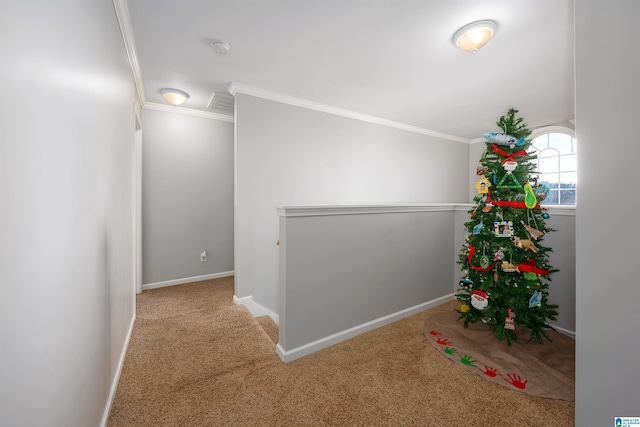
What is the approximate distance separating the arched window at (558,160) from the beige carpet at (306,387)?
4098mm

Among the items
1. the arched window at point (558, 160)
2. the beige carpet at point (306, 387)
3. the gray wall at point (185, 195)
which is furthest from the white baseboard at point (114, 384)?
the arched window at point (558, 160)

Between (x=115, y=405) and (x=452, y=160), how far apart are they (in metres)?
5.97

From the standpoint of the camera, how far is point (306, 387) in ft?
5.44

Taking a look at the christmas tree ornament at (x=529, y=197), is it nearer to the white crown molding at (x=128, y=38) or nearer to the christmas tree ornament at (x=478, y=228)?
the christmas tree ornament at (x=478, y=228)

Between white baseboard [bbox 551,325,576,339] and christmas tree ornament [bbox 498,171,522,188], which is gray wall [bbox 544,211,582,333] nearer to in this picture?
white baseboard [bbox 551,325,576,339]

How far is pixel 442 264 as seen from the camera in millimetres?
3039

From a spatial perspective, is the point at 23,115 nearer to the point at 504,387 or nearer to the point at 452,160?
the point at 504,387

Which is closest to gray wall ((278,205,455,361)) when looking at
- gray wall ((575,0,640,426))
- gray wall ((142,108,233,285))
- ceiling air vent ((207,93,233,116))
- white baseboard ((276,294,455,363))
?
white baseboard ((276,294,455,363))

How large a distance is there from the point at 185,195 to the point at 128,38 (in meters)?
2.18

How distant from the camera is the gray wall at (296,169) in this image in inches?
120

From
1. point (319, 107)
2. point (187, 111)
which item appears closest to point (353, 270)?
point (319, 107)

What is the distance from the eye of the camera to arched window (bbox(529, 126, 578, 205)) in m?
4.34

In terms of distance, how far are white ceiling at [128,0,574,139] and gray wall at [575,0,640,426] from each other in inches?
40.8

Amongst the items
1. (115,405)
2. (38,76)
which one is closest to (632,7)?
(38,76)
